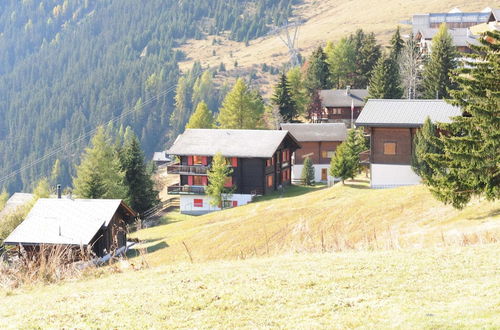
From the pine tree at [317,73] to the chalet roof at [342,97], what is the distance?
16.1 ft

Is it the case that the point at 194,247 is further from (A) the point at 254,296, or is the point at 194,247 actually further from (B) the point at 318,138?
(B) the point at 318,138

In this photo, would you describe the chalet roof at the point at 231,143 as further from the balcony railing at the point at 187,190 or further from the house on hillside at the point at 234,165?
the balcony railing at the point at 187,190

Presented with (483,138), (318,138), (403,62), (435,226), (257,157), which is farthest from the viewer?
(403,62)

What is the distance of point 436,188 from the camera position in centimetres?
2806

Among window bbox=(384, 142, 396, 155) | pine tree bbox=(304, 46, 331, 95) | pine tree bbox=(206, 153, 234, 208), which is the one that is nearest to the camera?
window bbox=(384, 142, 396, 155)

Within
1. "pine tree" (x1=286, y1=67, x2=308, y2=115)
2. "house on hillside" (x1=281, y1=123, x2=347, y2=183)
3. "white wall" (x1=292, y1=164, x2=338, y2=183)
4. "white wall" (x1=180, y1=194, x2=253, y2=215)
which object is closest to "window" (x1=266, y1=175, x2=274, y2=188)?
"white wall" (x1=180, y1=194, x2=253, y2=215)

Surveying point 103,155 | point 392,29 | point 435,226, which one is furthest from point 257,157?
point 392,29

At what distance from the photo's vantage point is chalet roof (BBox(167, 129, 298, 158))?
221 ft

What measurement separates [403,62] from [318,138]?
20459 millimetres

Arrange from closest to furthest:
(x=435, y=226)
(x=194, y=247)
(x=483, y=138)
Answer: (x=483, y=138) → (x=435, y=226) → (x=194, y=247)

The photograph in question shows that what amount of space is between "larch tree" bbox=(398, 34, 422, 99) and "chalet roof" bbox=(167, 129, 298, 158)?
17.3 metres

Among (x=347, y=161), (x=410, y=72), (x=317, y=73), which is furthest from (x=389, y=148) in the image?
(x=317, y=73)

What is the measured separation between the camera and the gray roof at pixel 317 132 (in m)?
74.7

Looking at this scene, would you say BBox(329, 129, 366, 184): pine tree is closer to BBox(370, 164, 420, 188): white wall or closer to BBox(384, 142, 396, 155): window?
BBox(370, 164, 420, 188): white wall
